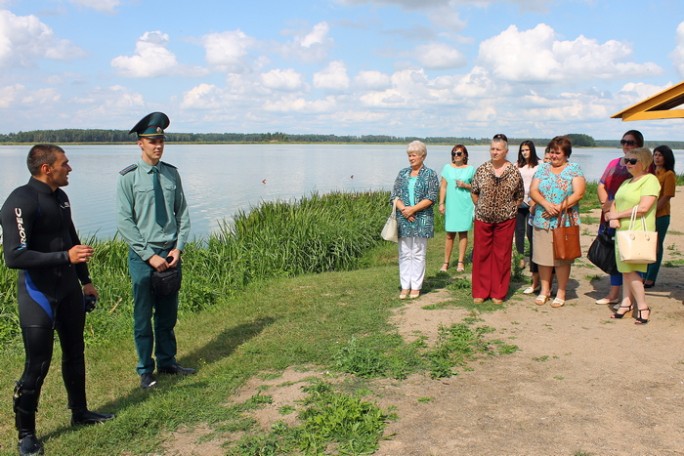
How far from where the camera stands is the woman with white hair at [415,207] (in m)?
6.90

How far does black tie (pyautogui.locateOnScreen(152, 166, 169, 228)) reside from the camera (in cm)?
489

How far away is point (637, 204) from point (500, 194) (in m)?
1.39

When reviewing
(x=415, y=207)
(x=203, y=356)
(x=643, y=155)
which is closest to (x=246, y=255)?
(x=415, y=207)

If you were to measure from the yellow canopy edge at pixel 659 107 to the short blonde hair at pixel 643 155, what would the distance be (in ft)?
1.04

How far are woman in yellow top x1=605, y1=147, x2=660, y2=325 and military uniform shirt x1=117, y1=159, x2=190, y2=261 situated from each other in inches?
171

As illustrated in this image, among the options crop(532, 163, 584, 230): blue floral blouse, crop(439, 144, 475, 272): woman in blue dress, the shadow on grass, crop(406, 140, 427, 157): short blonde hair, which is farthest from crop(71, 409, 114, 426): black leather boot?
crop(439, 144, 475, 272): woman in blue dress

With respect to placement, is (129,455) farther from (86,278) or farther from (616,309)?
(616,309)

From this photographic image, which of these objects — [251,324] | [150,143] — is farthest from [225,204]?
[150,143]

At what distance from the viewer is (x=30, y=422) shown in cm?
389

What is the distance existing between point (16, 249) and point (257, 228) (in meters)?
8.53

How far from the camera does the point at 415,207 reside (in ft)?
22.7

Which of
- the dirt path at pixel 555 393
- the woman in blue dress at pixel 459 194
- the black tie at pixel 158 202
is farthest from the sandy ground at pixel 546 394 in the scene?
the woman in blue dress at pixel 459 194

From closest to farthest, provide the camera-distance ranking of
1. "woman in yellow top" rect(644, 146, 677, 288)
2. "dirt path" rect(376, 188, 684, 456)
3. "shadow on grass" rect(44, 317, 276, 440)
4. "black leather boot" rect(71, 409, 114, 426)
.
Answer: "dirt path" rect(376, 188, 684, 456) → "black leather boot" rect(71, 409, 114, 426) → "shadow on grass" rect(44, 317, 276, 440) → "woman in yellow top" rect(644, 146, 677, 288)

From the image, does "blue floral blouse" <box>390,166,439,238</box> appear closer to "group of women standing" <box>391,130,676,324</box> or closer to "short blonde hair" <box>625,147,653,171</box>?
"group of women standing" <box>391,130,676,324</box>
